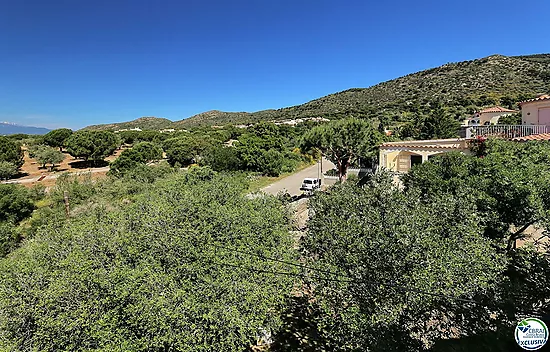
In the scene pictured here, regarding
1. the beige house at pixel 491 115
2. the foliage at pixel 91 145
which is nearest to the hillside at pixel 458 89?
the beige house at pixel 491 115

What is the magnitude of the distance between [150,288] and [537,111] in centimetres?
1968

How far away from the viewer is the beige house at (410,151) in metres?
16.4

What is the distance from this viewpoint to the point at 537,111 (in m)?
15.4

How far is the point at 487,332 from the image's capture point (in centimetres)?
556

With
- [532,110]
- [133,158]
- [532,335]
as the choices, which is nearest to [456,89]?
[532,110]

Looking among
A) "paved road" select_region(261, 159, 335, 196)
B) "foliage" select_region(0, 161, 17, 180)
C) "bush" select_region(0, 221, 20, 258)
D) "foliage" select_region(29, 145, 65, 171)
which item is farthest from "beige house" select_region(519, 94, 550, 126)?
"foliage" select_region(29, 145, 65, 171)

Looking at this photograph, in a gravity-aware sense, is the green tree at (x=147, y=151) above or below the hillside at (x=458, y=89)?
below

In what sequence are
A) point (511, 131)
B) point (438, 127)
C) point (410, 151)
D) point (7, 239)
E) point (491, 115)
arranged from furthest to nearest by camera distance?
point (491, 115), point (438, 127), point (410, 151), point (7, 239), point (511, 131)

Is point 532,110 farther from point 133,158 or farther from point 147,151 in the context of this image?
point 147,151

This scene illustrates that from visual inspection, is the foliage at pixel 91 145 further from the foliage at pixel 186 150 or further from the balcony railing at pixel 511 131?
the balcony railing at pixel 511 131

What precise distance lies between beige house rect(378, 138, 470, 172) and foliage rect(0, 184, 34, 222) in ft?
86.3

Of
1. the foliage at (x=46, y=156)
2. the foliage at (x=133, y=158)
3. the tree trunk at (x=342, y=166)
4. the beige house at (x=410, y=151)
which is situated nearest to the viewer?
the beige house at (x=410, y=151)

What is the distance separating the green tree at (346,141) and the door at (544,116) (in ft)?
28.8

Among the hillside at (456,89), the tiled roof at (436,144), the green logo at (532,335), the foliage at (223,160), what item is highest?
the hillside at (456,89)
